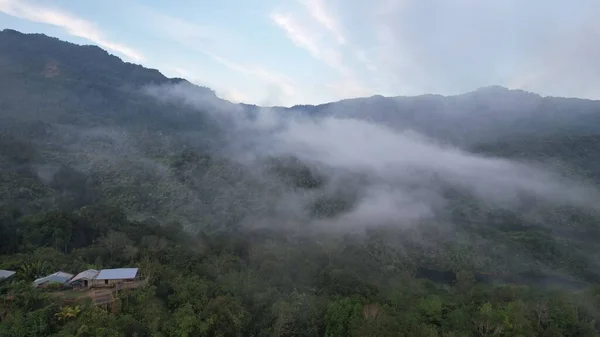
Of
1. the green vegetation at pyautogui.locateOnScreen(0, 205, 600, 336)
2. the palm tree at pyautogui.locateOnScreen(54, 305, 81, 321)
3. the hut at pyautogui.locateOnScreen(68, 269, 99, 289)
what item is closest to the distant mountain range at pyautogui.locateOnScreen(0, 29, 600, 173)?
the green vegetation at pyautogui.locateOnScreen(0, 205, 600, 336)

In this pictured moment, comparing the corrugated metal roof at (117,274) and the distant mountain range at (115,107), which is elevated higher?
the distant mountain range at (115,107)

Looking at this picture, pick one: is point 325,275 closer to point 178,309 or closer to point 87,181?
point 178,309

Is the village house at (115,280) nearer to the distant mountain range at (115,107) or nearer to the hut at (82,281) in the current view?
the hut at (82,281)

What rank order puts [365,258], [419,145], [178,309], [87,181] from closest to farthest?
[178,309] → [365,258] → [87,181] → [419,145]

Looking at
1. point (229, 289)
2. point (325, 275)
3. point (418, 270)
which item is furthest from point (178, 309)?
point (418, 270)

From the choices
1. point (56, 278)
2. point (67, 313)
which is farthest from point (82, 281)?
point (67, 313)

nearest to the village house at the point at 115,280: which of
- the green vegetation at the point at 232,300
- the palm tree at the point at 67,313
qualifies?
the green vegetation at the point at 232,300

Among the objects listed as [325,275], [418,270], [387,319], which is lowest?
[418,270]
